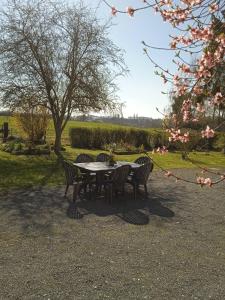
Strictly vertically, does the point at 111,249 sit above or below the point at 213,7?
below

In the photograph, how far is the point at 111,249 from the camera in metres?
6.51

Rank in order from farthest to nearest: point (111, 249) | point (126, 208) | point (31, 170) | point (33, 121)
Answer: point (33, 121) < point (31, 170) < point (126, 208) < point (111, 249)

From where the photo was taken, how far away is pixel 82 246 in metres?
6.59

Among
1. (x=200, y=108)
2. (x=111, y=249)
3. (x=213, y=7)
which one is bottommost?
(x=111, y=249)

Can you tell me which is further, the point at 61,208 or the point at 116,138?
the point at 116,138

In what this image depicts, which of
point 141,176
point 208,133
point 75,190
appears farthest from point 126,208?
point 208,133

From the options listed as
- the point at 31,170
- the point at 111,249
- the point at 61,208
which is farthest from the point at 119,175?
the point at 31,170

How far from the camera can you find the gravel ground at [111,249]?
16.6 ft

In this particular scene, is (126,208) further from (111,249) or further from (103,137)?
(103,137)

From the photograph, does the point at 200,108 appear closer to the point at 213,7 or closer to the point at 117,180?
the point at 213,7

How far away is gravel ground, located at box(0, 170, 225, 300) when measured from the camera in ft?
16.6

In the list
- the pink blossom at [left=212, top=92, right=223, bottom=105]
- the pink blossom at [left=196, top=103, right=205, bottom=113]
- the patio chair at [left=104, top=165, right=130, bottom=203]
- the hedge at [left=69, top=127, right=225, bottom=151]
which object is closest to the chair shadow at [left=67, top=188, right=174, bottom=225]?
the patio chair at [left=104, top=165, right=130, bottom=203]

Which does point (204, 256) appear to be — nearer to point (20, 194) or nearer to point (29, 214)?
point (29, 214)

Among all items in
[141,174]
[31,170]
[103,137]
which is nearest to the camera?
[141,174]
